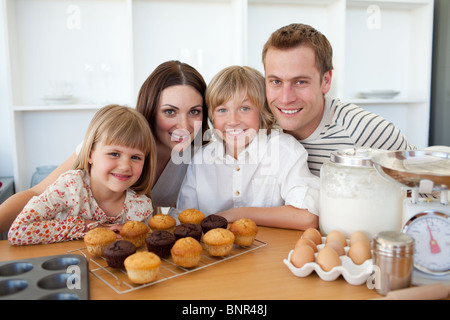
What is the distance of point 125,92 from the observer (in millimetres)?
3111

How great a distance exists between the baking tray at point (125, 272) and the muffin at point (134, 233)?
0.31ft

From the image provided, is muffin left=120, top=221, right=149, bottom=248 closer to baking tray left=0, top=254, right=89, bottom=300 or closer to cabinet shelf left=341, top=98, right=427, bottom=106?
baking tray left=0, top=254, right=89, bottom=300

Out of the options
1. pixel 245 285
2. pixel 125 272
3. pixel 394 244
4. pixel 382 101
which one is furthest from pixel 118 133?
pixel 382 101

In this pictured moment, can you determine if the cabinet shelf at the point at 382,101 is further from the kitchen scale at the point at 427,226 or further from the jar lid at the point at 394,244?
the jar lid at the point at 394,244

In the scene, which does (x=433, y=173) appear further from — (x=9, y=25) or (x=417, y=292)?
(x=9, y=25)

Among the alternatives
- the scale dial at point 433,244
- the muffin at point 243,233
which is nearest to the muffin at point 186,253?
the muffin at point 243,233

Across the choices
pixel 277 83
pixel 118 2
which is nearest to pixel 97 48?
pixel 118 2

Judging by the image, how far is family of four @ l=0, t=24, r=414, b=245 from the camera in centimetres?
142

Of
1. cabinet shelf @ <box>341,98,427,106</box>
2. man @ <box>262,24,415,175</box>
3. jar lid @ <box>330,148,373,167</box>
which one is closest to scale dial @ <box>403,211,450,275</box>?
jar lid @ <box>330,148,373,167</box>

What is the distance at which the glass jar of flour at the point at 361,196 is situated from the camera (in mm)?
1084

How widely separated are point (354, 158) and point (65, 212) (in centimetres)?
98

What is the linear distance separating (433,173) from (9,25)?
287 centimetres

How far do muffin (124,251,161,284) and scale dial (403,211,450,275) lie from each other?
1.96 ft

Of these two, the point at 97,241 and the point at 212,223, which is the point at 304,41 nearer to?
the point at 212,223
